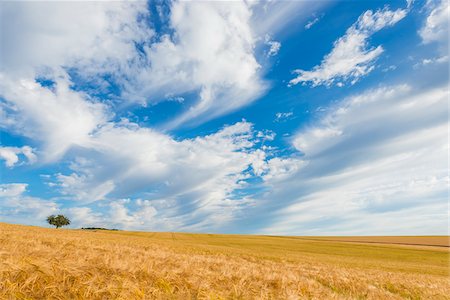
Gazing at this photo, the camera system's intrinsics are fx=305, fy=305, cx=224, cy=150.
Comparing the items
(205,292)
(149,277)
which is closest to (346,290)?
(205,292)

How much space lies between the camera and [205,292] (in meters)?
6.16

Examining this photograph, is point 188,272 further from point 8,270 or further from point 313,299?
point 8,270

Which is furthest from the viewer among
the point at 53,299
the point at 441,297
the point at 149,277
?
the point at 441,297

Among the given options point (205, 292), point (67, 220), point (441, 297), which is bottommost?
point (441, 297)

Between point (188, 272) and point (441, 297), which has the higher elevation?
point (188, 272)

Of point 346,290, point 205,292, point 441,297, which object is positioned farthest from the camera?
point 441,297

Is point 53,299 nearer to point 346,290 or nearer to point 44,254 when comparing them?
point 44,254

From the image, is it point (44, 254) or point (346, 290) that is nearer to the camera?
point (44, 254)

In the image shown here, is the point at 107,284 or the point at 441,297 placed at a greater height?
the point at 107,284

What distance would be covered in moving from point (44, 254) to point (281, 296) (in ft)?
18.4

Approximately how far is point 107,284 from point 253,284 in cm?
356

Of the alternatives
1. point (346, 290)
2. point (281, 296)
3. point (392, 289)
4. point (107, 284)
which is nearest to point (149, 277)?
point (107, 284)

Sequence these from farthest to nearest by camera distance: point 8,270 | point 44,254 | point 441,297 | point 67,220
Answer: point 67,220 → point 441,297 → point 44,254 → point 8,270

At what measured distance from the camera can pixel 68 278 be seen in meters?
5.59
